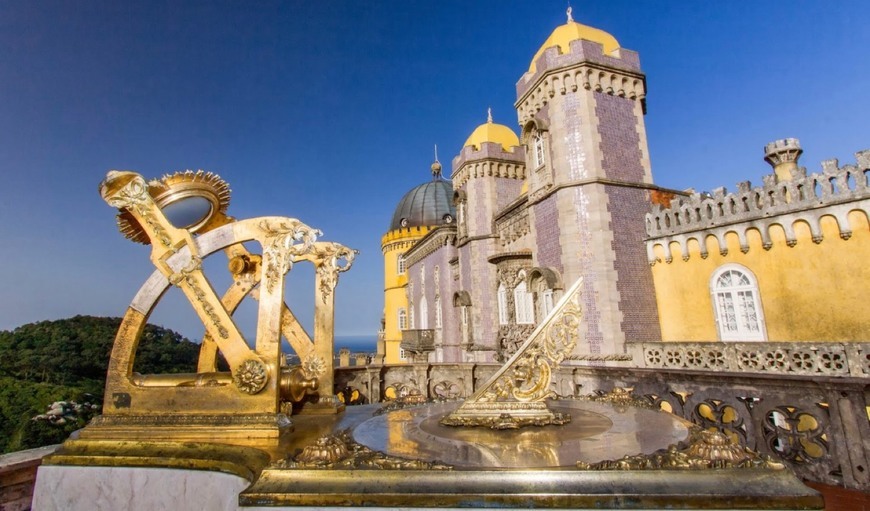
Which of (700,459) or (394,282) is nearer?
(700,459)

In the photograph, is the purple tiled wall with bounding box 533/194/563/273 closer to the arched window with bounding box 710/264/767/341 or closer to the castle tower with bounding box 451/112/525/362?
the castle tower with bounding box 451/112/525/362

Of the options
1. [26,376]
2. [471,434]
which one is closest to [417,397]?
[471,434]

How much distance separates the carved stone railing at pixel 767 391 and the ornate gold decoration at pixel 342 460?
136 inches

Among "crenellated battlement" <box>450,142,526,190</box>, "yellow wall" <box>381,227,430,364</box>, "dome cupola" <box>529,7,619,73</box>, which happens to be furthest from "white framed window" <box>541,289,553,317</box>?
"yellow wall" <box>381,227,430,364</box>

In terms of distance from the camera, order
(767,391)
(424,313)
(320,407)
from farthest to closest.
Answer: (424,313)
(767,391)
(320,407)

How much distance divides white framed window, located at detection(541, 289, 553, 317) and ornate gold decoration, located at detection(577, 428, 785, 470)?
453 inches

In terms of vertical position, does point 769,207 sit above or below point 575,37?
below

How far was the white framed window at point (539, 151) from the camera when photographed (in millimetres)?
14727

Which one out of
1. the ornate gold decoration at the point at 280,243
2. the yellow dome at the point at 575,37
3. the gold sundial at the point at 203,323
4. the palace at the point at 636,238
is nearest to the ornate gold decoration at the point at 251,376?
the gold sundial at the point at 203,323

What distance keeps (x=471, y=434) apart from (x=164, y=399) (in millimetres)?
2171

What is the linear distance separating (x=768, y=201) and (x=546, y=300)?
657cm

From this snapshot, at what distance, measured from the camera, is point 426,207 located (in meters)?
33.7

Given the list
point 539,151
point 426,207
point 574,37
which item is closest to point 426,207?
point 426,207

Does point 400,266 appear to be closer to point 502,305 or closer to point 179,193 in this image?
point 502,305
